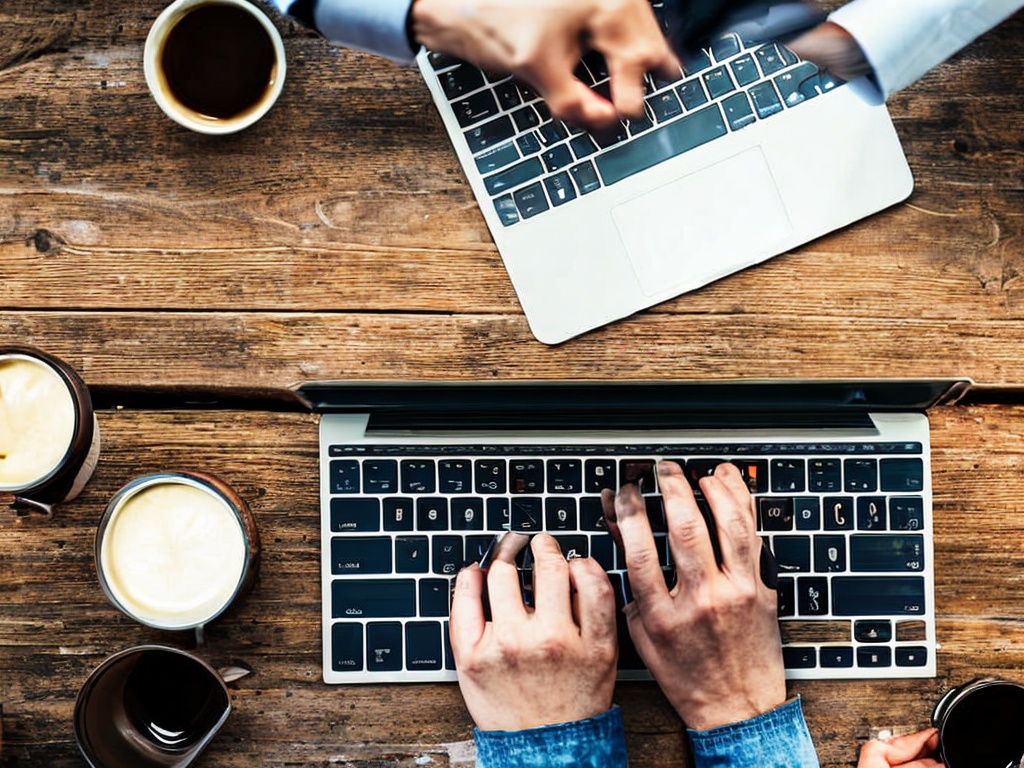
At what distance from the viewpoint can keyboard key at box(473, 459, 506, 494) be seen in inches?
34.0

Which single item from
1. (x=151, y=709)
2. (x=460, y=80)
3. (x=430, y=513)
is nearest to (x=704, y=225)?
(x=460, y=80)

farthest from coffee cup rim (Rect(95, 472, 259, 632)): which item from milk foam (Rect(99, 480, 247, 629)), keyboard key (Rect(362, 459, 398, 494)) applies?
keyboard key (Rect(362, 459, 398, 494))

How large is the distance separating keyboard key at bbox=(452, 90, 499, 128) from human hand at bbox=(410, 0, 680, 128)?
93 mm

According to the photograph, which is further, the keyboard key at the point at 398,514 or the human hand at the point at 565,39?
the keyboard key at the point at 398,514

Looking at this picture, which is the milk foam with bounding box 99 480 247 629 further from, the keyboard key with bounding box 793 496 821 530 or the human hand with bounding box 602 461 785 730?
the keyboard key with bounding box 793 496 821 530

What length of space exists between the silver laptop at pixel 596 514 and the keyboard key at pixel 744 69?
0.32m

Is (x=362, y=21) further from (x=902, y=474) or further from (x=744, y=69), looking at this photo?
(x=902, y=474)

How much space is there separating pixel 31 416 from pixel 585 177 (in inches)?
21.7

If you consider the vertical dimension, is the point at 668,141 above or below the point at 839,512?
above

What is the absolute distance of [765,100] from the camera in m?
0.86

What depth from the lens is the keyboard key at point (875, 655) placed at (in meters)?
0.87

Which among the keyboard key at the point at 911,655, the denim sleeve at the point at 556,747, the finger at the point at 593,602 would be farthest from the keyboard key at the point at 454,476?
the keyboard key at the point at 911,655

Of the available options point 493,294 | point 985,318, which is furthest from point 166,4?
point 985,318

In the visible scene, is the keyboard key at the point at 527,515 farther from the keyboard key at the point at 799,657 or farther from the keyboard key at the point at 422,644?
the keyboard key at the point at 799,657
